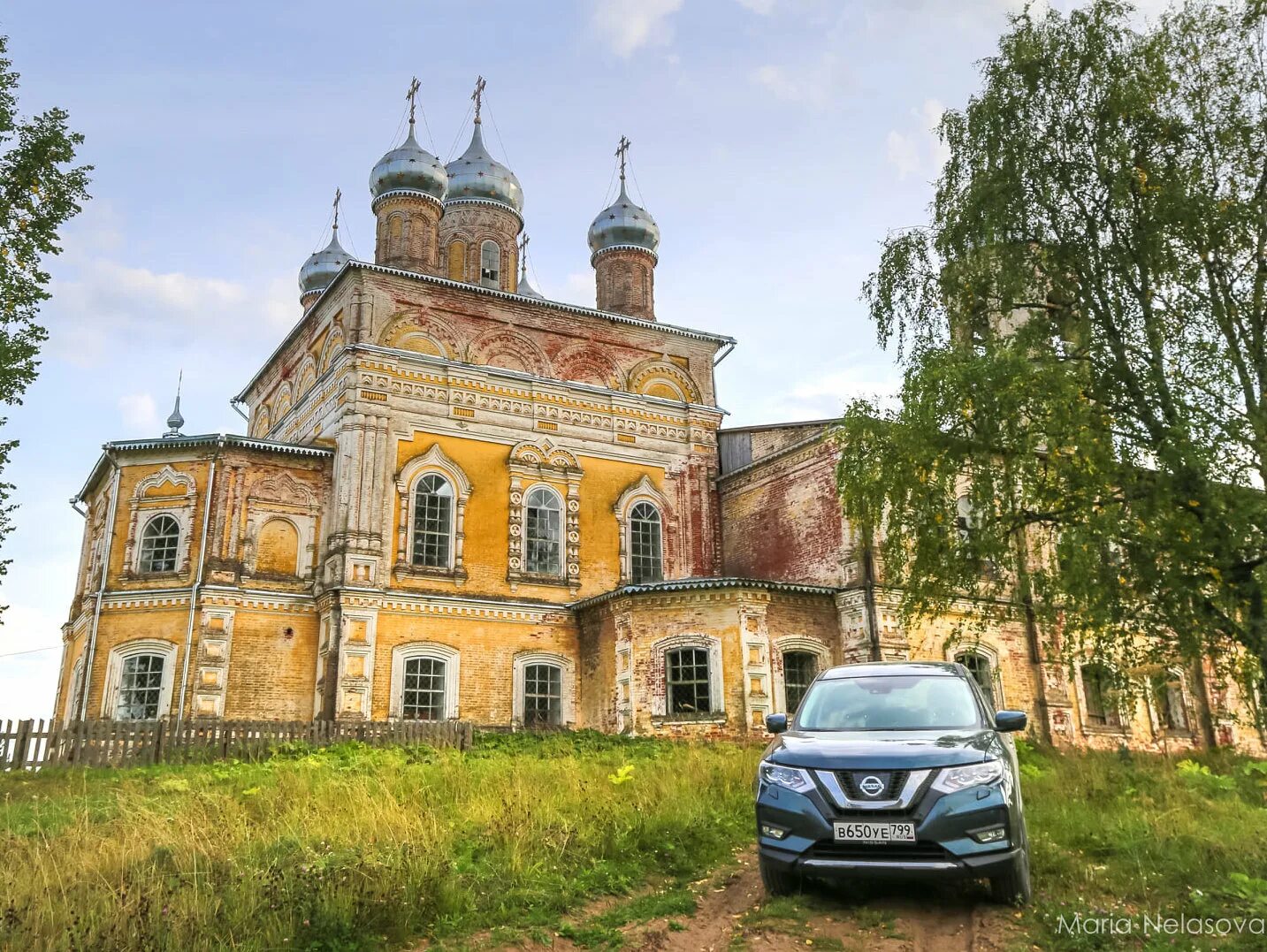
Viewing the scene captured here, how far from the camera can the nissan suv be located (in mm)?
6332

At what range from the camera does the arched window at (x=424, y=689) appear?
20.1 m

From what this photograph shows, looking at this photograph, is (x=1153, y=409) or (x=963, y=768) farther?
(x=1153, y=409)

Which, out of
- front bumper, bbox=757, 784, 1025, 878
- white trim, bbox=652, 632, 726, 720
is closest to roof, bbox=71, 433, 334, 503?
white trim, bbox=652, 632, 726, 720

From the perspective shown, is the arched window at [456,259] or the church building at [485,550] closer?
the church building at [485,550]

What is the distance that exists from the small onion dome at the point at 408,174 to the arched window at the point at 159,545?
31.0 feet

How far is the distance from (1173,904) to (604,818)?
4.26 m

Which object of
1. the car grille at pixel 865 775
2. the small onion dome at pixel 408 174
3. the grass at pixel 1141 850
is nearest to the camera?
the car grille at pixel 865 775

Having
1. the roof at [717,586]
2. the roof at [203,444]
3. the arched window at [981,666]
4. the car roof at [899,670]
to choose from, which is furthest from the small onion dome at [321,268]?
the car roof at [899,670]

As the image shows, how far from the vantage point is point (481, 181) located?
27578 millimetres

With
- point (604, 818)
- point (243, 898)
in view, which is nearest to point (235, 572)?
point (604, 818)

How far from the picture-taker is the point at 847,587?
66.9 ft

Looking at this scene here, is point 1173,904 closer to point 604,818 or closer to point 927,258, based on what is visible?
point 604,818

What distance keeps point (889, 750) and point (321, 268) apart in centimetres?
2933

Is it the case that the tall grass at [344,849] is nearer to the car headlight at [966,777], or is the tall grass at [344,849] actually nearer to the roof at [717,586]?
the car headlight at [966,777]
